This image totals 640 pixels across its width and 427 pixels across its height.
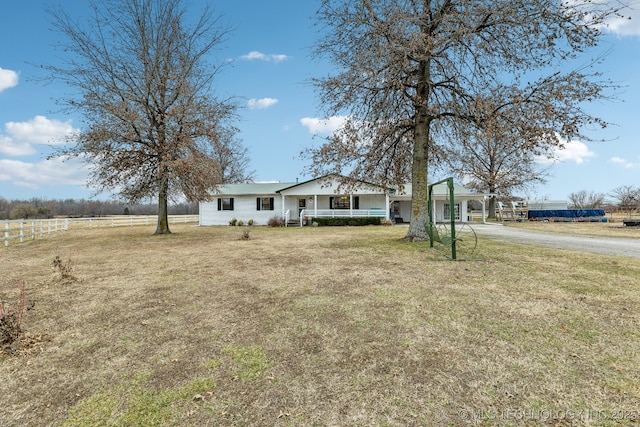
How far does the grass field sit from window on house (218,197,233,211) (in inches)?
886

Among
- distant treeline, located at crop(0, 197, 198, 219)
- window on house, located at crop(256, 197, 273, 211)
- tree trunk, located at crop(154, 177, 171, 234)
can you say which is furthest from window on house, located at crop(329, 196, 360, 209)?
distant treeline, located at crop(0, 197, 198, 219)

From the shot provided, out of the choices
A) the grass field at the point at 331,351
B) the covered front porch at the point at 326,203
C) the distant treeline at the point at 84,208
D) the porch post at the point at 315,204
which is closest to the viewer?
the grass field at the point at 331,351

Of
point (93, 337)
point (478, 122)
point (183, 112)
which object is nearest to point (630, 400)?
point (93, 337)

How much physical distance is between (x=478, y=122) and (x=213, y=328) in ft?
31.9

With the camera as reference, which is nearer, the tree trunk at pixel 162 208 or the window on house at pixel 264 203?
the tree trunk at pixel 162 208

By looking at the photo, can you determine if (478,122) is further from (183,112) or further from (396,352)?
(183,112)

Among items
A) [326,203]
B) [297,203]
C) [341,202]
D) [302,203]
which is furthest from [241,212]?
[341,202]

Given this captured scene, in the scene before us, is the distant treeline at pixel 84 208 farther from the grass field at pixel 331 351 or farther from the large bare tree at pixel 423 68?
the grass field at pixel 331 351

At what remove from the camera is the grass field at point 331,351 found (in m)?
2.41

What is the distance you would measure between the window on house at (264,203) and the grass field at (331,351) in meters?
22.0

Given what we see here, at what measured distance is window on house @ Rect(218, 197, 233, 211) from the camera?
28.9 metres

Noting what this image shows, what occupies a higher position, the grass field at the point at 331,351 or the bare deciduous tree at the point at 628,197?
the bare deciduous tree at the point at 628,197

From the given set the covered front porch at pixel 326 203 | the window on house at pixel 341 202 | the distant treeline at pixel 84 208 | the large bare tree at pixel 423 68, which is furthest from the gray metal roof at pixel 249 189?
the distant treeline at pixel 84 208

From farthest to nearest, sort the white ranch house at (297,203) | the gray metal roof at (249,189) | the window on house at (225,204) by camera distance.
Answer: the window on house at (225,204) < the gray metal roof at (249,189) < the white ranch house at (297,203)
